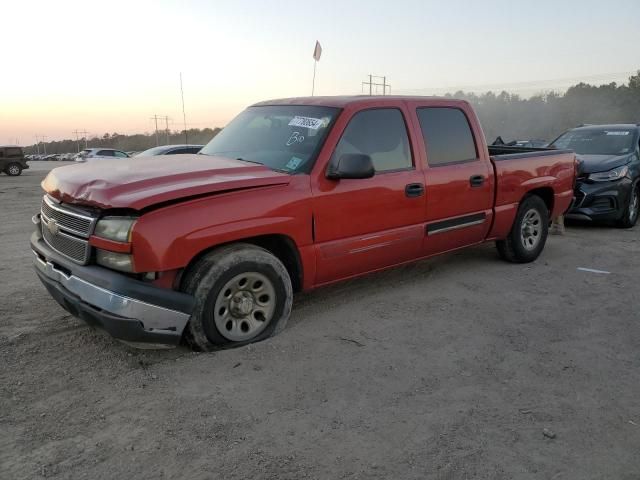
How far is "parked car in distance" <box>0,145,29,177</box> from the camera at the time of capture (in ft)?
87.8

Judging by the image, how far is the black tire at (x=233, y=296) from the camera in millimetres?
3527

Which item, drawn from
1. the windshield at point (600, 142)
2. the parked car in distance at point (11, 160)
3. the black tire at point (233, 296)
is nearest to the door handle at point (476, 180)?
the black tire at point (233, 296)

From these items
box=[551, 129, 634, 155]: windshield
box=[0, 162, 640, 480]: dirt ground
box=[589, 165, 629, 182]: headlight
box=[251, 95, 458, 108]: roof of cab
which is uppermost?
box=[251, 95, 458, 108]: roof of cab

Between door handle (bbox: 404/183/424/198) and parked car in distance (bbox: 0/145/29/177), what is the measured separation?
2787 cm

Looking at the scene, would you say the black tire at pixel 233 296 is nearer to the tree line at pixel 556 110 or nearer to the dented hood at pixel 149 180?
the dented hood at pixel 149 180

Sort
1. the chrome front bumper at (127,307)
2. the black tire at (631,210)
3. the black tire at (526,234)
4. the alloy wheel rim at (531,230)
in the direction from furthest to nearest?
the black tire at (631,210), the alloy wheel rim at (531,230), the black tire at (526,234), the chrome front bumper at (127,307)

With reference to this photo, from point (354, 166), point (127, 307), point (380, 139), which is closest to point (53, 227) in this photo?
point (127, 307)

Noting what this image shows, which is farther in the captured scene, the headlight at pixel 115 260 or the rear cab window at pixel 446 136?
the rear cab window at pixel 446 136

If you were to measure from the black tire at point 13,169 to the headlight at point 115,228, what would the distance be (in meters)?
27.9

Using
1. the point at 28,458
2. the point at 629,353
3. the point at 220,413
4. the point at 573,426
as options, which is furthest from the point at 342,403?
the point at 629,353

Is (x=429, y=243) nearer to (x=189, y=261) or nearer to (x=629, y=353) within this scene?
(x=629, y=353)

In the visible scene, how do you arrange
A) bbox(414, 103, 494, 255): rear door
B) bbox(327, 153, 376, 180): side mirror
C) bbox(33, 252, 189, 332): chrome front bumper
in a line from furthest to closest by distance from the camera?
bbox(414, 103, 494, 255): rear door
bbox(327, 153, 376, 180): side mirror
bbox(33, 252, 189, 332): chrome front bumper

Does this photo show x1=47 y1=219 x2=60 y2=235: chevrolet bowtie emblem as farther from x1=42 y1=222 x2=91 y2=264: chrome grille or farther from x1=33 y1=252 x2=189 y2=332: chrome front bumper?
x1=33 y1=252 x2=189 y2=332: chrome front bumper

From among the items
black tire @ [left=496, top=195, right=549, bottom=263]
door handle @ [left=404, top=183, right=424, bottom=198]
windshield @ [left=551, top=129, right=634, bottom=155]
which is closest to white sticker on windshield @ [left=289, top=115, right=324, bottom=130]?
door handle @ [left=404, top=183, right=424, bottom=198]
